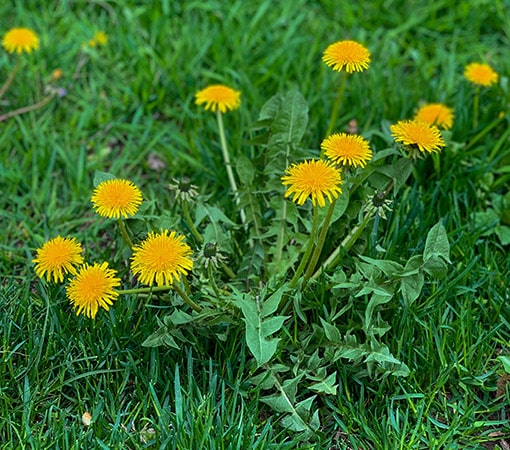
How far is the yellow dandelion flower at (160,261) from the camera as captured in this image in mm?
1901

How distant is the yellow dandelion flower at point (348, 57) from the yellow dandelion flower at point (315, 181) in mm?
376

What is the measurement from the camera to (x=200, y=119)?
10.3ft

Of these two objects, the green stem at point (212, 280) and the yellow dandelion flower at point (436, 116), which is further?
the yellow dandelion flower at point (436, 116)

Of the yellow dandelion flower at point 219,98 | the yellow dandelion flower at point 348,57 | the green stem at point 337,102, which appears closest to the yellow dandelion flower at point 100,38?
the yellow dandelion flower at point 219,98

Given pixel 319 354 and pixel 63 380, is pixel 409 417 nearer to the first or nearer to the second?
pixel 319 354

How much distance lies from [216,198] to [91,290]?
0.94 m

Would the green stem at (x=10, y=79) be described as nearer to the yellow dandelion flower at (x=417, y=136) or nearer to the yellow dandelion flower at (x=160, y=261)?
the yellow dandelion flower at (x=160, y=261)

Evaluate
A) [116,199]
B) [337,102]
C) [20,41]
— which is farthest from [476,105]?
[20,41]

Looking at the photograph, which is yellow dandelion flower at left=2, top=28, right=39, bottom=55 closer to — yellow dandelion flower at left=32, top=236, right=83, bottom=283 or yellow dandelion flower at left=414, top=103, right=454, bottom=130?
yellow dandelion flower at left=32, top=236, right=83, bottom=283

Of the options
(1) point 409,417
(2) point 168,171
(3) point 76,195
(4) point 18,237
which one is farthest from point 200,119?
(1) point 409,417

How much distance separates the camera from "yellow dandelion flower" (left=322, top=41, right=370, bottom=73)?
2207 mm

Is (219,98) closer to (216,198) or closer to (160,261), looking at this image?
(216,198)

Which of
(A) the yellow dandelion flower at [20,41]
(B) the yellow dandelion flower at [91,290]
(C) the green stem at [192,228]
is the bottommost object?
(B) the yellow dandelion flower at [91,290]

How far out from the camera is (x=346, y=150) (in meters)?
2.03
